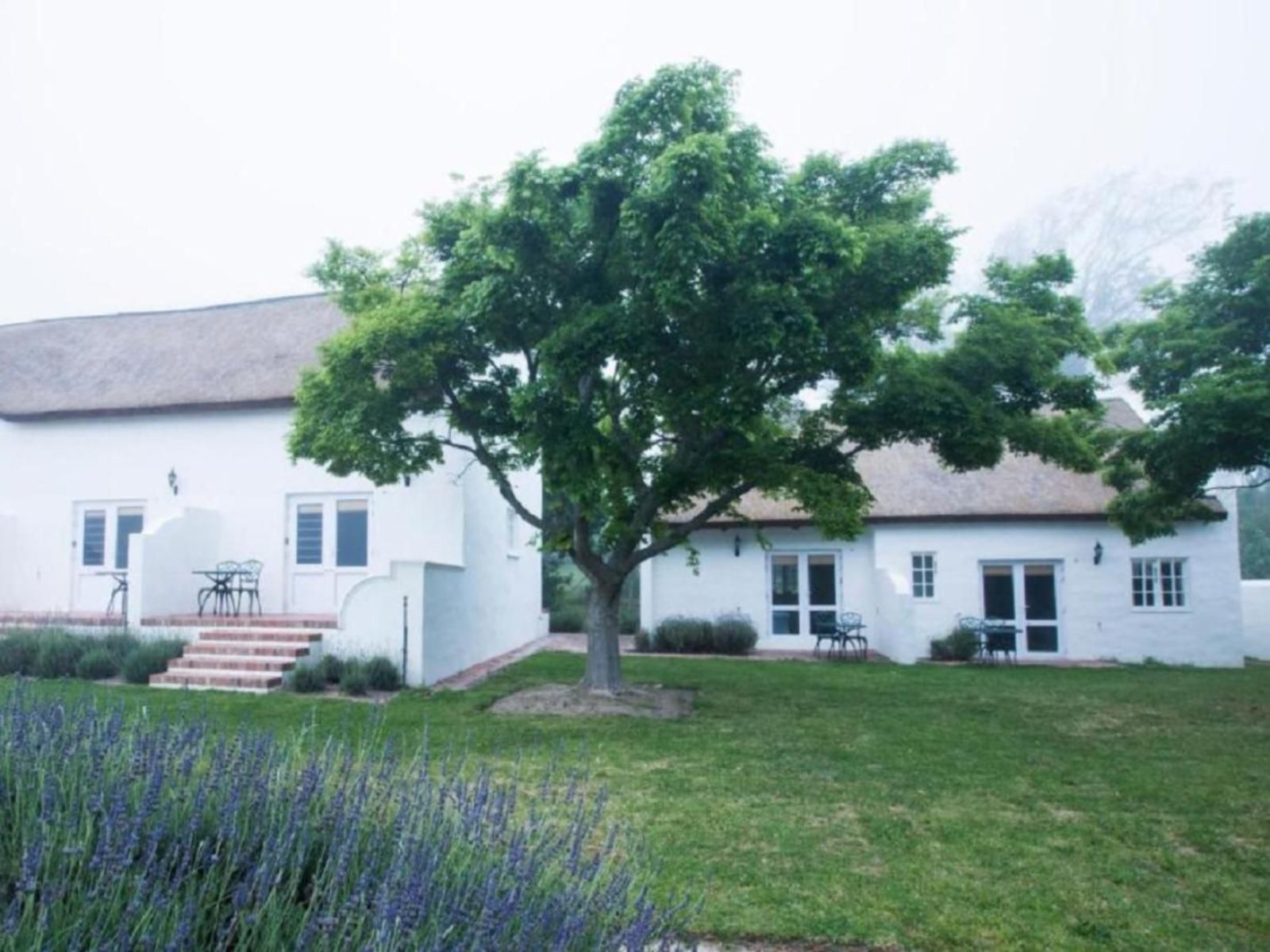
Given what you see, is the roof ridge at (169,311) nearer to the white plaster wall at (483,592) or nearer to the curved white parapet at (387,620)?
the white plaster wall at (483,592)

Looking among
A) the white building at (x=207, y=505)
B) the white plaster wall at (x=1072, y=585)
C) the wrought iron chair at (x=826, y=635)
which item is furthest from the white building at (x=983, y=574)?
the white building at (x=207, y=505)

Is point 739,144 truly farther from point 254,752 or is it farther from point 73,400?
point 73,400

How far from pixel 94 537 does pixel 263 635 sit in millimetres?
5873

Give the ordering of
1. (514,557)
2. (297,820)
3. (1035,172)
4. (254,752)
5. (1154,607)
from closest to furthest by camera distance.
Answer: (297,820), (254,752), (1154,607), (514,557), (1035,172)

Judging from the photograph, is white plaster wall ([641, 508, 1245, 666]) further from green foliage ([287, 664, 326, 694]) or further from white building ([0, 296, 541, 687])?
green foliage ([287, 664, 326, 694])

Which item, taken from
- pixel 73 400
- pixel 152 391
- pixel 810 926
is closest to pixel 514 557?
pixel 152 391

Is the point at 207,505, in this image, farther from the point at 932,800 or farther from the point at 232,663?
the point at 932,800

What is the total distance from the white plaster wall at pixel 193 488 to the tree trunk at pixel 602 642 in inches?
151

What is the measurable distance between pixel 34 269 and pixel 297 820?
177 feet

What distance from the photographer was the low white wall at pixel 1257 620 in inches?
814

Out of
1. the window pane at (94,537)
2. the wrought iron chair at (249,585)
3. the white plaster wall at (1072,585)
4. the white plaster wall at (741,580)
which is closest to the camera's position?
the wrought iron chair at (249,585)

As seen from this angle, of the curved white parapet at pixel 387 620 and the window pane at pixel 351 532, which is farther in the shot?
the window pane at pixel 351 532

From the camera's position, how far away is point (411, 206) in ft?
38.6

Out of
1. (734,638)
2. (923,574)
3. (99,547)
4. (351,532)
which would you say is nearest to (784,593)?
(734,638)
